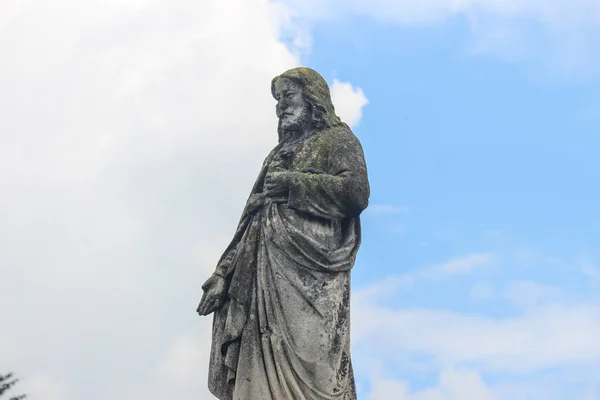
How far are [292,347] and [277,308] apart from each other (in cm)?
51

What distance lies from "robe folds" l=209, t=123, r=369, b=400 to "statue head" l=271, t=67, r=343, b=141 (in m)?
0.35

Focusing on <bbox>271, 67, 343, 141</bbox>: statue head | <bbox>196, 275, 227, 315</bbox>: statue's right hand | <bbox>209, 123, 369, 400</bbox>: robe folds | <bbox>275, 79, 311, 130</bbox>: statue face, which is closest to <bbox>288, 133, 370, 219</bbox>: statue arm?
<bbox>209, 123, 369, 400</bbox>: robe folds

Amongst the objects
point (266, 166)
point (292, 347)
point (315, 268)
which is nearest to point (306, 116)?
point (266, 166)

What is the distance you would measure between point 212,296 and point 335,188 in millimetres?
2042

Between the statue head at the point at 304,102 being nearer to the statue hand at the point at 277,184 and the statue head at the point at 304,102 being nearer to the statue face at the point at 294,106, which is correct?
the statue face at the point at 294,106

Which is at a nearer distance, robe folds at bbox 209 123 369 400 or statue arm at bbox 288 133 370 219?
robe folds at bbox 209 123 369 400

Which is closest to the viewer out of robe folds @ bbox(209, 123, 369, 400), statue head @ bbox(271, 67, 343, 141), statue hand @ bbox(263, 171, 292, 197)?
robe folds @ bbox(209, 123, 369, 400)

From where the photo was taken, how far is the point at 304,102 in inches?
577

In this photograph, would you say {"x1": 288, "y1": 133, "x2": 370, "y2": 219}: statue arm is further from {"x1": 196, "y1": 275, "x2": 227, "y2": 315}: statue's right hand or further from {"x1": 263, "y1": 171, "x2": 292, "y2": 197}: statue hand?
{"x1": 196, "y1": 275, "x2": 227, "y2": 315}: statue's right hand

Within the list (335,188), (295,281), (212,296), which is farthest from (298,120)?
(212,296)

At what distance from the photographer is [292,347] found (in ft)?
44.2

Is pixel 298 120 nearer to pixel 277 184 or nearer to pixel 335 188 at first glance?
pixel 277 184

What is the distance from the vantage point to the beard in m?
14.6

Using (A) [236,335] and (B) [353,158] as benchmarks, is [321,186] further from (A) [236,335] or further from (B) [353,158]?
(A) [236,335]
